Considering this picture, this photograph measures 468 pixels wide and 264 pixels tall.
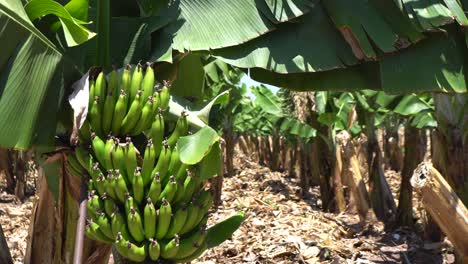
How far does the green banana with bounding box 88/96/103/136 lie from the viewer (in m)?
2.37

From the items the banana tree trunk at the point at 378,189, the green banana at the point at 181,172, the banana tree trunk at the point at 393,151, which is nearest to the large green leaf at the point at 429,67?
the green banana at the point at 181,172

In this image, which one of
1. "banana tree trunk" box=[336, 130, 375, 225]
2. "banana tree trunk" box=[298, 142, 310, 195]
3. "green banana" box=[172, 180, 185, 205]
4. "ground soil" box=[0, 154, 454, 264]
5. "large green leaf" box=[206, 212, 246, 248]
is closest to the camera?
"green banana" box=[172, 180, 185, 205]

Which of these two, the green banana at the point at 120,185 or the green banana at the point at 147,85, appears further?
the green banana at the point at 147,85

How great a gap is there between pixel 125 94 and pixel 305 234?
396 cm

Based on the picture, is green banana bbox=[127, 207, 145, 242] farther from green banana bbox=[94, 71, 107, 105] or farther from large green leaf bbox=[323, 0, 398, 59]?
large green leaf bbox=[323, 0, 398, 59]

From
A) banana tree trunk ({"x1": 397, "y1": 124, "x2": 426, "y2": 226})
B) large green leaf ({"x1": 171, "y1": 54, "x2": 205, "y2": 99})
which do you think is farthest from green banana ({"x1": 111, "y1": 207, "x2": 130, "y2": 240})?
banana tree trunk ({"x1": 397, "y1": 124, "x2": 426, "y2": 226})

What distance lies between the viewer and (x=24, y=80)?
2396 mm

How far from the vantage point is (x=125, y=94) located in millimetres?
2395

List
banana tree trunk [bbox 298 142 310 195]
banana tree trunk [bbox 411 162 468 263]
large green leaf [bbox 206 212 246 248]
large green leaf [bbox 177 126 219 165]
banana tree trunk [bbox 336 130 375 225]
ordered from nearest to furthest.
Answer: large green leaf [bbox 177 126 219 165] → large green leaf [bbox 206 212 246 248] → banana tree trunk [bbox 411 162 468 263] → banana tree trunk [bbox 336 130 375 225] → banana tree trunk [bbox 298 142 310 195]

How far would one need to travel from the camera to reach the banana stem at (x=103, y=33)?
269 centimetres

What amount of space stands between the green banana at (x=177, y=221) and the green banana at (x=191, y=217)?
0.12ft

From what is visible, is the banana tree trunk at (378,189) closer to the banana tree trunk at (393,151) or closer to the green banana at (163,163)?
the green banana at (163,163)

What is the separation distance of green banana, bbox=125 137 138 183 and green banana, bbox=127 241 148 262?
0.27 meters

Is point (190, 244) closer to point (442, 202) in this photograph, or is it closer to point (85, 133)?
point (85, 133)
